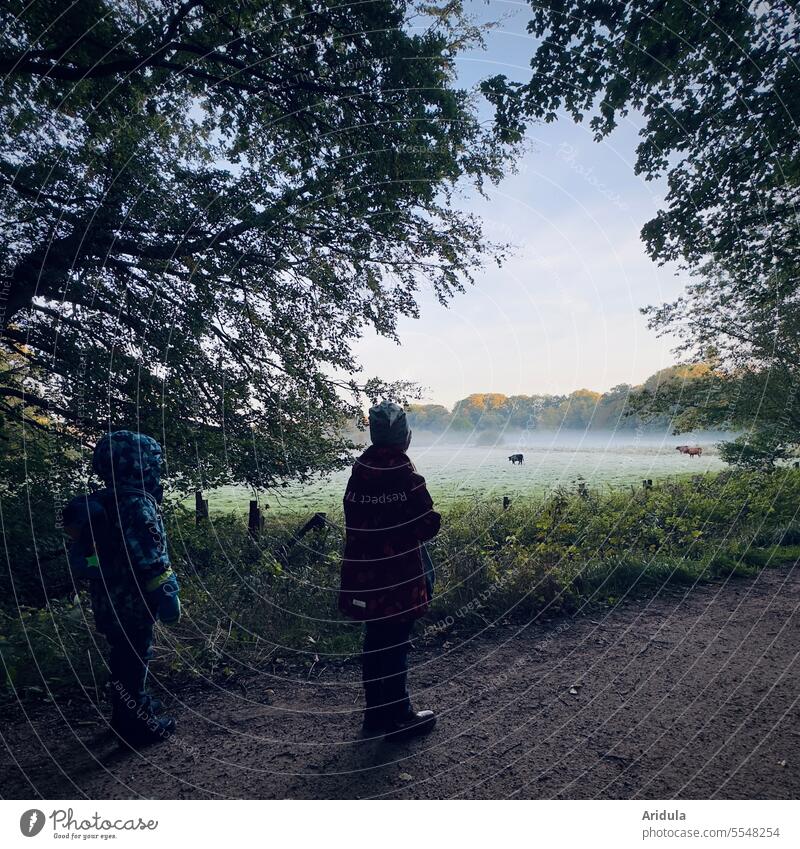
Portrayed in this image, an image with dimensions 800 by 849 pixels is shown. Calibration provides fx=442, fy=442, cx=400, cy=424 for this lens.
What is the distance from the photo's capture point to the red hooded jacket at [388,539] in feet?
9.95

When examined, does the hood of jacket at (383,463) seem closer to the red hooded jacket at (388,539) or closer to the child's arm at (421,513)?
the red hooded jacket at (388,539)

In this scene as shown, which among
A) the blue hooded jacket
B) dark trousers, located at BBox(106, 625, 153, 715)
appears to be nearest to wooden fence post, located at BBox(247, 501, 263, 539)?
dark trousers, located at BBox(106, 625, 153, 715)

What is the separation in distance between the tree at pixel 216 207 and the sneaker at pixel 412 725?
12.0 ft

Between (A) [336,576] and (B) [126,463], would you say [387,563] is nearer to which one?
(B) [126,463]

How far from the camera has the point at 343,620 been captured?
4.93 m

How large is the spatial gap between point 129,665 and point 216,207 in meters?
5.40

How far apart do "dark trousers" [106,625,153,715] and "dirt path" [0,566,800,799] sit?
12.2 inches

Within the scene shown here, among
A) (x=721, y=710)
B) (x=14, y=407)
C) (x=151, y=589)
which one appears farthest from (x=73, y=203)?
(x=721, y=710)

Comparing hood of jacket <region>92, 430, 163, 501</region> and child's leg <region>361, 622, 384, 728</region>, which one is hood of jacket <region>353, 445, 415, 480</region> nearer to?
child's leg <region>361, 622, 384, 728</region>

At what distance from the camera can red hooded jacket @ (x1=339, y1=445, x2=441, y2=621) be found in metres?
3.03

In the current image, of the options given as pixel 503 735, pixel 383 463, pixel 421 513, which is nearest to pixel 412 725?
pixel 503 735

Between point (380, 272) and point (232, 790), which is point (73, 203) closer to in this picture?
point (380, 272)

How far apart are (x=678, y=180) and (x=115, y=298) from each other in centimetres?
857

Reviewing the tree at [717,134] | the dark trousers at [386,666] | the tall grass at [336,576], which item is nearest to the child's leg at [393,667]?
the dark trousers at [386,666]
